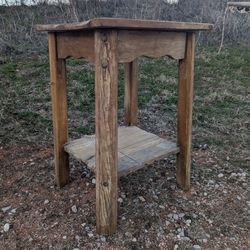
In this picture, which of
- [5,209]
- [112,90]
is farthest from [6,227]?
[112,90]

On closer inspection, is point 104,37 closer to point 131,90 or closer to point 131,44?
point 131,44

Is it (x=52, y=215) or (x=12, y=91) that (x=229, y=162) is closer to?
(x=52, y=215)

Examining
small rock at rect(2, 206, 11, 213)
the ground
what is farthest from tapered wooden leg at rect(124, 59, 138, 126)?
small rock at rect(2, 206, 11, 213)

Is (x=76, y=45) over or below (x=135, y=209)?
over

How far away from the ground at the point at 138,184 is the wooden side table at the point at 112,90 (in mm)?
124

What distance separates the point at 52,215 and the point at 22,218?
0.50 ft

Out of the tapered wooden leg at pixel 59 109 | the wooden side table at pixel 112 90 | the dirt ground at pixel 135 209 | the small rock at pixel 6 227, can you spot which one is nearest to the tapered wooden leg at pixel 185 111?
the wooden side table at pixel 112 90

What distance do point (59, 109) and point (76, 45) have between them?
1.41 feet

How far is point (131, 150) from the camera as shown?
184 cm

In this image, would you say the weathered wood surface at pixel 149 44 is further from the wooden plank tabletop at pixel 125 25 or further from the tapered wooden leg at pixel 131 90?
the tapered wooden leg at pixel 131 90

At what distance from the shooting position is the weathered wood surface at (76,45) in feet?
4.43

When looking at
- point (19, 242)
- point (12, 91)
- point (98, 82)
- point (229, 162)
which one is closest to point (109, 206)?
point (19, 242)

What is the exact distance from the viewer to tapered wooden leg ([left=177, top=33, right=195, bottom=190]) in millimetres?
1625

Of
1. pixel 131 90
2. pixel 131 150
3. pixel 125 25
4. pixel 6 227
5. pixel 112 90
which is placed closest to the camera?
pixel 125 25
